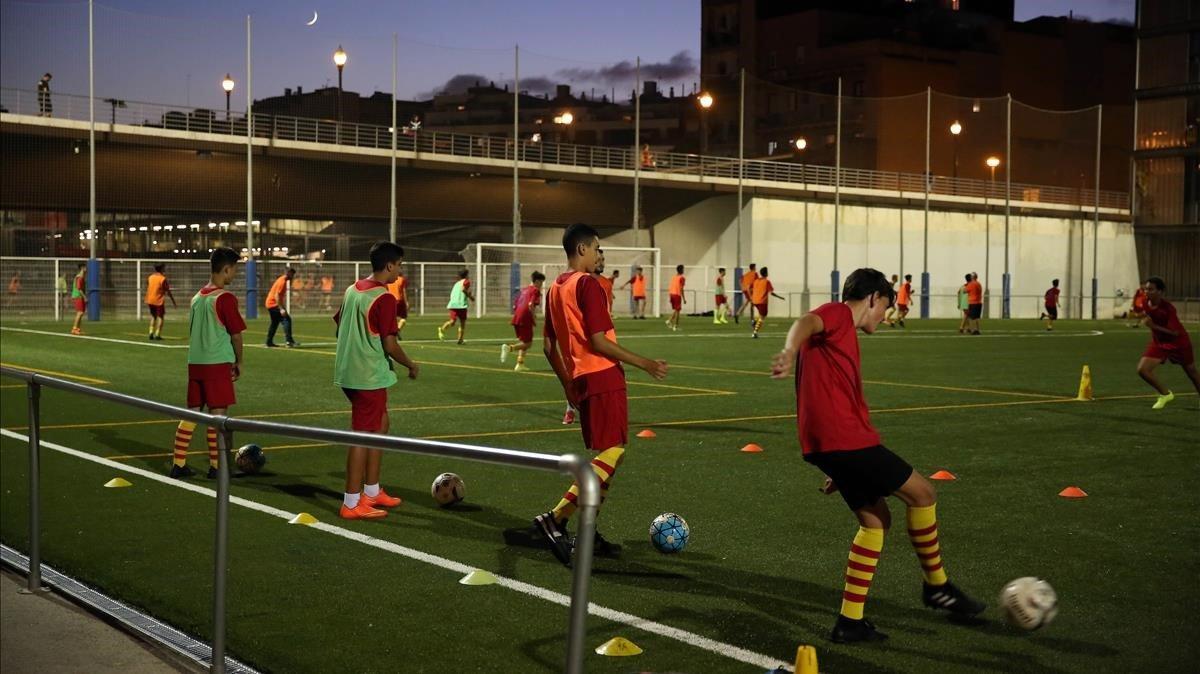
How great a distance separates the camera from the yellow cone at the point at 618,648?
568 centimetres

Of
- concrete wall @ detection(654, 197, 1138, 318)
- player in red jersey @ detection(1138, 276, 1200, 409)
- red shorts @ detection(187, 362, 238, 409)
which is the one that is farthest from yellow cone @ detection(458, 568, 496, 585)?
concrete wall @ detection(654, 197, 1138, 318)

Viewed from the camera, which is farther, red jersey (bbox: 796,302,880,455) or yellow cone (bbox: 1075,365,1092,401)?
yellow cone (bbox: 1075,365,1092,401)

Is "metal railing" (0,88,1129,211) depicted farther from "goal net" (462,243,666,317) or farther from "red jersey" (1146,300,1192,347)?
"red jersey" (1146,300,1192,347)

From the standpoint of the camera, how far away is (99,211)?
50.5 metres

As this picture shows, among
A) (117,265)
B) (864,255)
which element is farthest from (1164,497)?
(864,255)

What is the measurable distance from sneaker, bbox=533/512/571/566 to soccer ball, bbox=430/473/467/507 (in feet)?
5.72

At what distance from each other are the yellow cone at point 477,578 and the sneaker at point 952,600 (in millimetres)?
2129

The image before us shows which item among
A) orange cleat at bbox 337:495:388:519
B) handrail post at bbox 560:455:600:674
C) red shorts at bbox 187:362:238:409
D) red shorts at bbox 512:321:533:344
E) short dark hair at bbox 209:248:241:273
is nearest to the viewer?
handrail post at bbox 560:455:600:674

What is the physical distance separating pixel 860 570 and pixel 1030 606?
0.76 m

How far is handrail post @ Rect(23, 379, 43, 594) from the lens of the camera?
276 inches

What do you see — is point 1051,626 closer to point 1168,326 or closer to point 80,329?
point 1168,326

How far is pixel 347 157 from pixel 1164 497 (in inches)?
1778

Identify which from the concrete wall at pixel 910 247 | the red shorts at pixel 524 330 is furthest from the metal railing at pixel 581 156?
the red shorts at pixel 524 330

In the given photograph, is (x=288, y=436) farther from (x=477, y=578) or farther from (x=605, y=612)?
(x=605, y=612)
